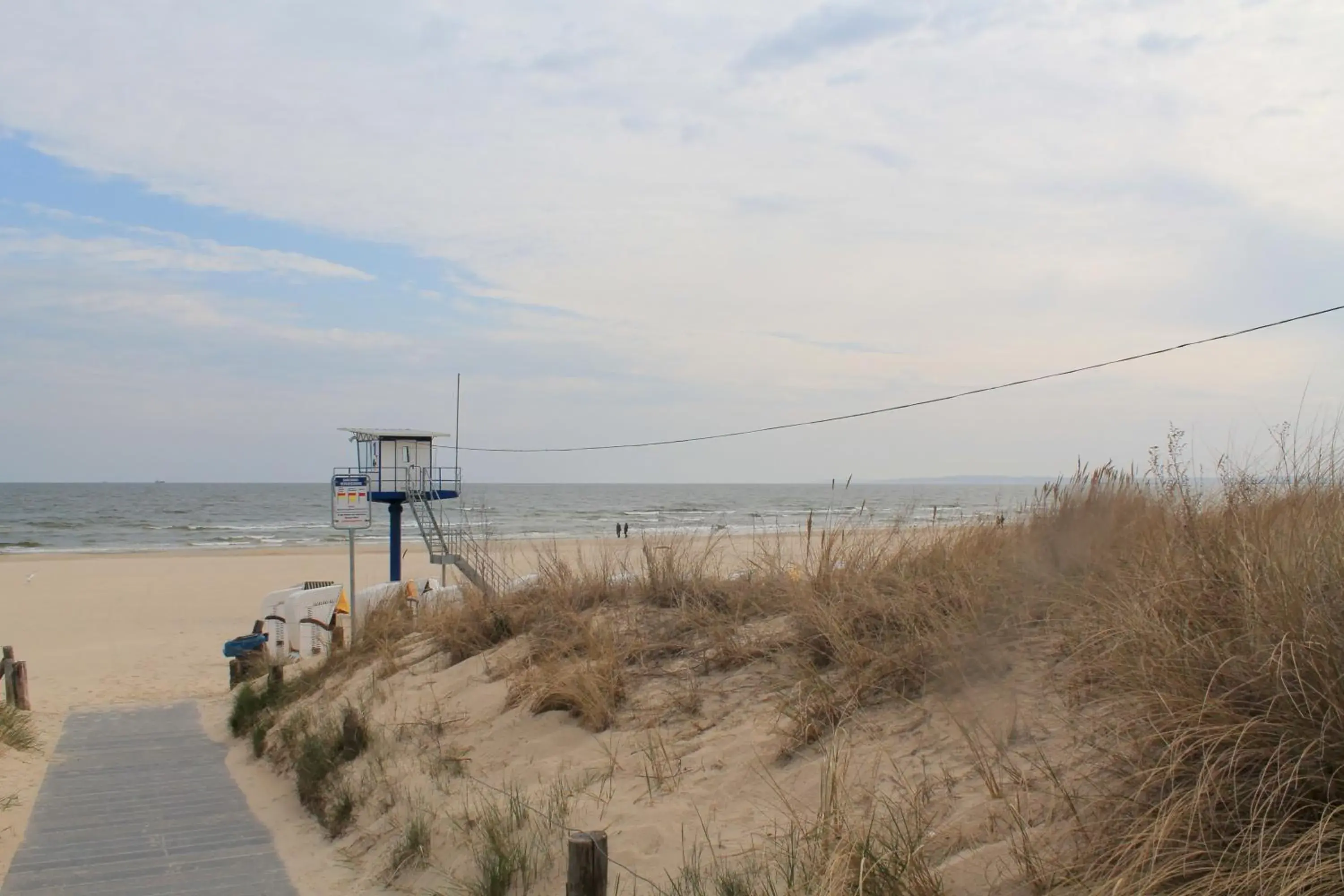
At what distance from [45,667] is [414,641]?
34.4 ft

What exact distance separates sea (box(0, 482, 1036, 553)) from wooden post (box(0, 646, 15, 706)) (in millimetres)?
5722

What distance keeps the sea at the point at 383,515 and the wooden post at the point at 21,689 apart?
560 cm

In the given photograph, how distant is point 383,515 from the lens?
222 feet

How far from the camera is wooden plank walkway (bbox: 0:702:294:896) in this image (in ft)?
20.7

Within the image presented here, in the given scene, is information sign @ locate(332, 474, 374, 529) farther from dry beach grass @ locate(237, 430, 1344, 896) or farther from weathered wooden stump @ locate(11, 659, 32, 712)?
weathered wooden stump @ locate(11, 659, 32, 712)

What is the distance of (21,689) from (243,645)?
3.31 m

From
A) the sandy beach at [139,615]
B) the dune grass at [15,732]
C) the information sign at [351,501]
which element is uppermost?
the information sign at [351,501]

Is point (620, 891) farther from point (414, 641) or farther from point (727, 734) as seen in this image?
point (414, 641)

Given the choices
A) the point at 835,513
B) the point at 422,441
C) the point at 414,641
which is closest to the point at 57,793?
the point at 414,641

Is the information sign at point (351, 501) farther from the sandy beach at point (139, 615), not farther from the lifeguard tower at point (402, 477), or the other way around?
the lifeguard tower at point (402, 477)

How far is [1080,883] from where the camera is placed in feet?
10.6

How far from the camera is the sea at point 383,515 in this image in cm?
1551

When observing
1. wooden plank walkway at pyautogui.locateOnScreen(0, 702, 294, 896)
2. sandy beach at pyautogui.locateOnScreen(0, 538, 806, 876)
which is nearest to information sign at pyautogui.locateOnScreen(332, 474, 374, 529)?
sandy beach at pyautogui.locateOnScreen(0, 538, 806, 876)

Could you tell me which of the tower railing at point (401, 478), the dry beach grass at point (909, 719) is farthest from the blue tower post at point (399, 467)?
the dry beach grass at point (909, 719)
